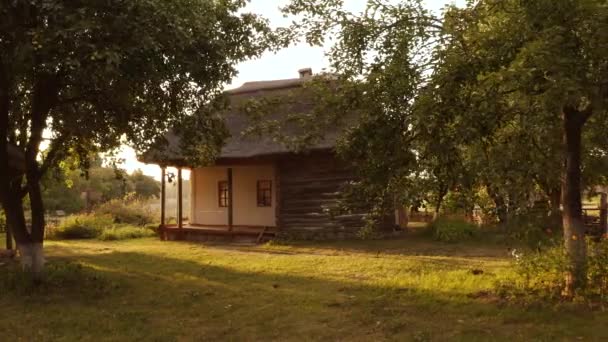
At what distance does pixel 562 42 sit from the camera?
19.3ft

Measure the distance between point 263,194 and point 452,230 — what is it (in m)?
7.41

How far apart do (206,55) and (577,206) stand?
19.2 feet

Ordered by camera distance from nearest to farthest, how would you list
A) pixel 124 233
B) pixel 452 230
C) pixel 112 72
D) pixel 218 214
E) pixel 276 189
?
pixel 112 72 < pixel 452 230 < pixel 276 189 < pixel 124 233 < pixel 218 214

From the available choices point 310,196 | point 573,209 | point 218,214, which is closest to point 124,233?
point 218,214

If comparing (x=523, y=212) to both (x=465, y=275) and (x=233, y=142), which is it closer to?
(x=465, y=275)

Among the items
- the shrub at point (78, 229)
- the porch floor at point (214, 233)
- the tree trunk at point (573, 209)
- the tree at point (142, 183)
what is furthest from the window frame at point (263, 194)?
the tree at point (142, 183)

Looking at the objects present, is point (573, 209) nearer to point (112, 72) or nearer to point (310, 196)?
point (112, 72)

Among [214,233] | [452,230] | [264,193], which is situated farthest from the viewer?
[264,193]

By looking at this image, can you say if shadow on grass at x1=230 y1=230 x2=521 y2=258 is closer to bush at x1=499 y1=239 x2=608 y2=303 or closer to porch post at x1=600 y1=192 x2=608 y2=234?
porch post at x1=600 y1=192 x2=608 y2=234

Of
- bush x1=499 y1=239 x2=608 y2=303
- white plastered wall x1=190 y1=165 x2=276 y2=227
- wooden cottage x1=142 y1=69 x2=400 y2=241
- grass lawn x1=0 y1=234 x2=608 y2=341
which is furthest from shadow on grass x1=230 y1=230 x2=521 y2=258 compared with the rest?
bush x1=499 y1=239 x2=608 y2=303

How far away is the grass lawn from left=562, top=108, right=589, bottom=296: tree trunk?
0.55 meters

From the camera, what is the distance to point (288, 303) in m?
8.99

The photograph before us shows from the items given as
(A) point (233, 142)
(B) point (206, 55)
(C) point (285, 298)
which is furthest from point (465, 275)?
(A) point (233, 142)

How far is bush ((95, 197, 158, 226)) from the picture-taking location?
26578 millimetres
